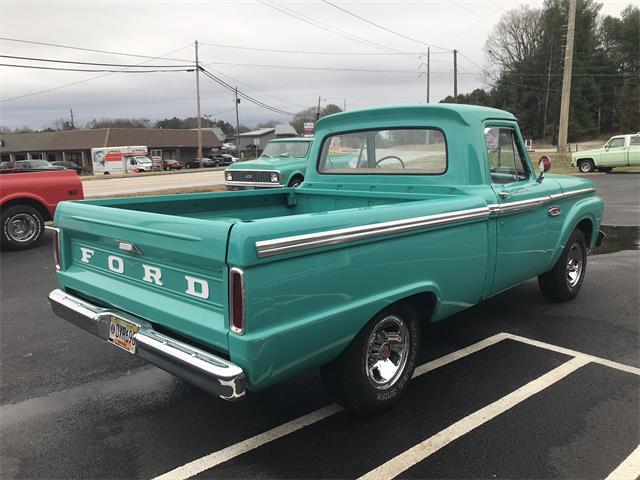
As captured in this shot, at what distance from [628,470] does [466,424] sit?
85 cm

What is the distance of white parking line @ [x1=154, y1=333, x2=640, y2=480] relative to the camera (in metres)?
2.77

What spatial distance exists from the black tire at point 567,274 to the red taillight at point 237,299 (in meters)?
3.93

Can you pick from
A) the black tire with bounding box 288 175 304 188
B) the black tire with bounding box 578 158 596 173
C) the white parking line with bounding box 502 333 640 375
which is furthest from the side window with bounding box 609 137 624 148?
the white parking line with bounding box 502 333 640 375

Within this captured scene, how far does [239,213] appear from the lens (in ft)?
15.3

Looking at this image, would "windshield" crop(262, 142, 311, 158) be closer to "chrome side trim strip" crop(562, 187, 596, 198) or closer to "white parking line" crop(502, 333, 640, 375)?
"chrome side trim strip" crop(562, 187, 596, 198)

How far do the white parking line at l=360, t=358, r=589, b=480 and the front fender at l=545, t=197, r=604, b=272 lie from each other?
47.9 inches

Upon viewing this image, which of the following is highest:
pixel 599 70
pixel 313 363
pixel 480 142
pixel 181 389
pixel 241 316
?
pixel 599 70

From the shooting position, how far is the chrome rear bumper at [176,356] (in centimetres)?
234

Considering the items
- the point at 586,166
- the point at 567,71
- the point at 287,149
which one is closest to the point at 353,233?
the point at 287,149

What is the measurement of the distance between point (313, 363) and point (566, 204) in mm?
3468

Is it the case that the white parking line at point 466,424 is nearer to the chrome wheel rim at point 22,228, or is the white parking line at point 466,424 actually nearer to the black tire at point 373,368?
the black tire at point 373,368

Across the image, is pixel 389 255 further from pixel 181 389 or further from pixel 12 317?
pixel 12 317

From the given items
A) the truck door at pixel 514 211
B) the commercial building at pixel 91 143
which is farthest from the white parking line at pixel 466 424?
the commercial building at pixel 91 143

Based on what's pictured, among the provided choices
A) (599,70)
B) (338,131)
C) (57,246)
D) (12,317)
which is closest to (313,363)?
(57,246)
